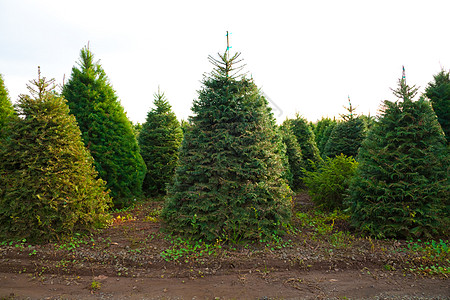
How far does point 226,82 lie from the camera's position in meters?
5.76

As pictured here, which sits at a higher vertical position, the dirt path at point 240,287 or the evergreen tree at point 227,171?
the evergreen tree at point 227,171

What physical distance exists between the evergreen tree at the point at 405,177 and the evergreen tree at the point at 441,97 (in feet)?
6.71

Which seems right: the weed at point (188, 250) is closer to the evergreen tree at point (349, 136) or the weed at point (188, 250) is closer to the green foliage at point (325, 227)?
the green foliage at point (325, 227)

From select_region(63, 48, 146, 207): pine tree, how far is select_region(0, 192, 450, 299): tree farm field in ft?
7.77

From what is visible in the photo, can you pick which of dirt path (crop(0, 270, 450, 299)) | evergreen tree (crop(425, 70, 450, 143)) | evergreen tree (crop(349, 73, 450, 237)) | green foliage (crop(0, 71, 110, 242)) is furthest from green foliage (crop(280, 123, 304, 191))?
green foliage (crop(0, 71, 110, 242))

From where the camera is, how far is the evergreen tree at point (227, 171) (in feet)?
17.2

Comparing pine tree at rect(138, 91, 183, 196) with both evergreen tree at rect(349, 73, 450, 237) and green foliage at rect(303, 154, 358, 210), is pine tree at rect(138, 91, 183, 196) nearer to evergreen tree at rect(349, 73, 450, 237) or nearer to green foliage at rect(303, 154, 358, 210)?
green foliage at rect(303, 154, 358, 210)

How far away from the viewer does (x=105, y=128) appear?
25.6ft

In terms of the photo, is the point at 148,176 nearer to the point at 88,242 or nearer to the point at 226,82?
the point at 88,242

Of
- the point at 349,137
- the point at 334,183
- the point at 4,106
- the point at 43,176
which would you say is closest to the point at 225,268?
the point at 43,176

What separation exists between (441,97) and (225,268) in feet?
24.6

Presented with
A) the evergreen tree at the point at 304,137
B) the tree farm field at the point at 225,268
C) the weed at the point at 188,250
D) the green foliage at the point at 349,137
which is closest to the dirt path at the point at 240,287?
the tree farm field at the point at 225,268

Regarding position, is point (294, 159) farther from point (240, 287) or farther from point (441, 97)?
point (240, 287)

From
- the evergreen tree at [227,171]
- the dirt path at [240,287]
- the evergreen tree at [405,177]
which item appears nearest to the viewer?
the dirt path at [240,287]
